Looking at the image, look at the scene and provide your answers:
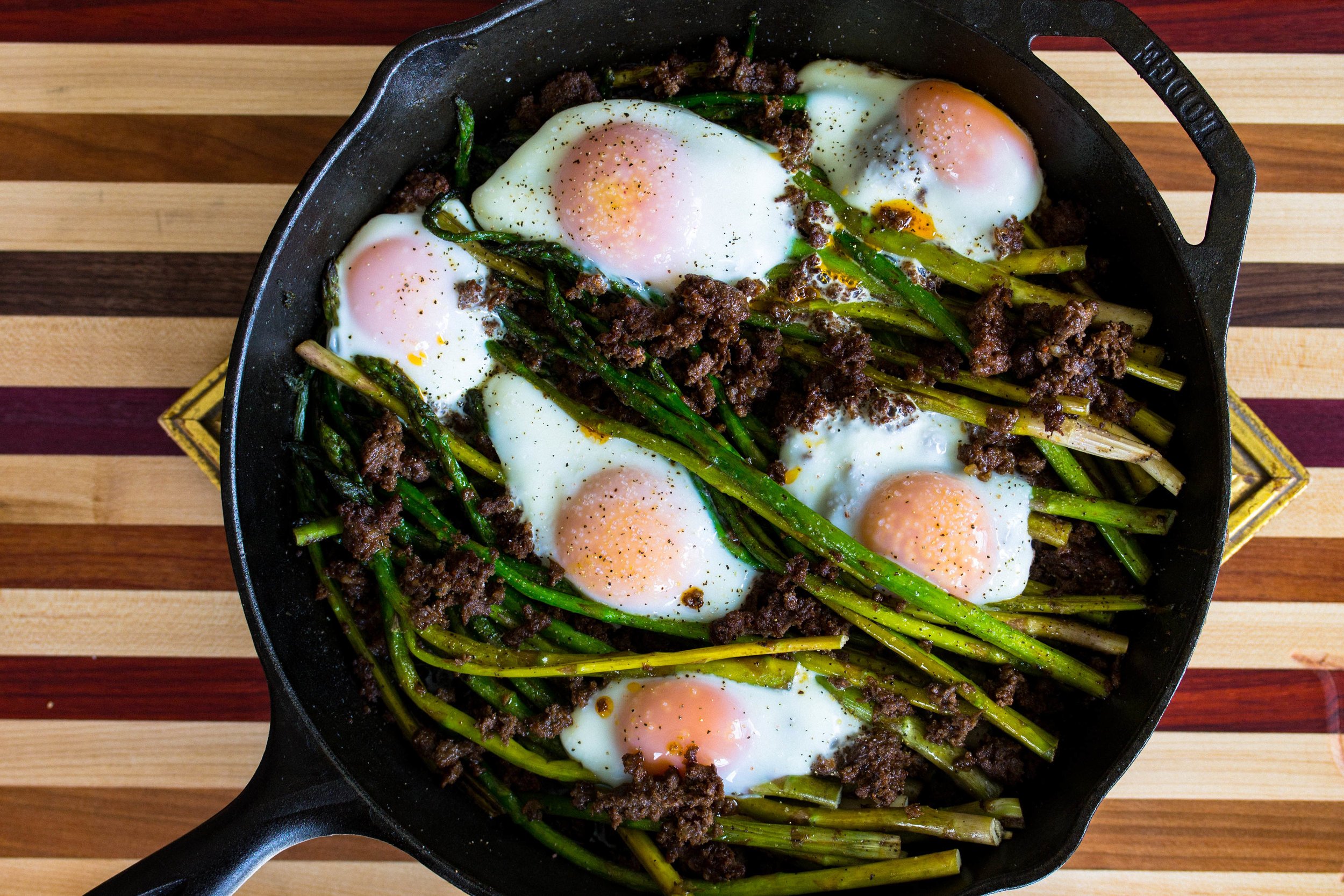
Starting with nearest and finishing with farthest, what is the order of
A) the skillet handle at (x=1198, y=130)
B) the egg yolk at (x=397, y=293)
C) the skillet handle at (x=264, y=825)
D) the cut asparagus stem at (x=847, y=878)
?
the skillet handle at (x=264, y=825) → the skillet handle at (x=1198, y=130) → the cut asparagus stem at (x=847, y=878) → the egg yolk at (x=397, y=293)

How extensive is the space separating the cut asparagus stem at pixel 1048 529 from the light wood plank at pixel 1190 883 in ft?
3.65

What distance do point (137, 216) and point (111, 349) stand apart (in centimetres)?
43

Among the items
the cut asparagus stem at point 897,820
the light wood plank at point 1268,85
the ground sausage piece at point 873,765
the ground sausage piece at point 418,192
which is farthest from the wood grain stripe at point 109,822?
the light wood plank at point 1268,85

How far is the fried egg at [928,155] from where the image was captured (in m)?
2.30

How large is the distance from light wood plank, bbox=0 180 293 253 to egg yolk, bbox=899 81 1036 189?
1.89m

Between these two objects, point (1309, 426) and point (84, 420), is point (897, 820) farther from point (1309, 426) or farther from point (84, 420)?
point (84, 420)

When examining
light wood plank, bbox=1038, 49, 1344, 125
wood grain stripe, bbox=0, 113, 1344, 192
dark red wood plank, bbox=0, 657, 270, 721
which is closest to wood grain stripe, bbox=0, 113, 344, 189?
wood grain stripe, bbox=0, 113, 1344, 192

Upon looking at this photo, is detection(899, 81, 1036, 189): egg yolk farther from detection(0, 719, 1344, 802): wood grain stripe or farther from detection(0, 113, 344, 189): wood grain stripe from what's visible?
detection(0, 719, 1344, 802): wood grain stripe

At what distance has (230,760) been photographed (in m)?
2.69

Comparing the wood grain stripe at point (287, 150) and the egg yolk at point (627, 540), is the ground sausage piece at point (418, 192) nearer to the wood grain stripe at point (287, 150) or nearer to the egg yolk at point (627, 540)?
the wood grain stripe at point (287, 150)

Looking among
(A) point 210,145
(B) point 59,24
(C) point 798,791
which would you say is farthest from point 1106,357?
(B) point 59,24

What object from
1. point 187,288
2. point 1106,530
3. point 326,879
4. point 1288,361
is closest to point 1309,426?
point 1288,361

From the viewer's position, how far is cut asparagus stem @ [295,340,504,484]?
7.75ft

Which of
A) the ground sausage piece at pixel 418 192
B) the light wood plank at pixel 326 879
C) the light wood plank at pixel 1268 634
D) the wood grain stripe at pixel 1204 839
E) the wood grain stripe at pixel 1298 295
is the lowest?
the light wood plank at pixel 326 879
